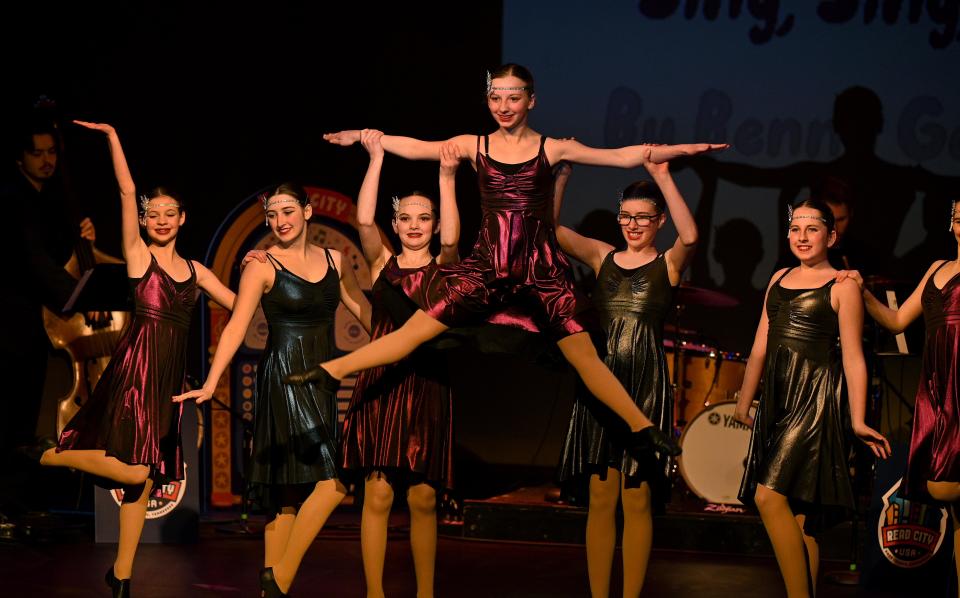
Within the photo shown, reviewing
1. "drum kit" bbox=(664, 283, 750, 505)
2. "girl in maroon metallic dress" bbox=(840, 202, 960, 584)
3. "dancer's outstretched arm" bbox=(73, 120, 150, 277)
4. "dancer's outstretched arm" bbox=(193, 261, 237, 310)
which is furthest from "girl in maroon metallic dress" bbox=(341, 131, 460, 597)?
"drum kit" bbox=(664, 283, 750, 505)

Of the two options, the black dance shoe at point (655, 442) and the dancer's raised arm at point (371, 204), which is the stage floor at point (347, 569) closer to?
the black dance shoe at point (655, 442)

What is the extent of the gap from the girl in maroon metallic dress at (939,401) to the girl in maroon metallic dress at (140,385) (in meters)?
2.61

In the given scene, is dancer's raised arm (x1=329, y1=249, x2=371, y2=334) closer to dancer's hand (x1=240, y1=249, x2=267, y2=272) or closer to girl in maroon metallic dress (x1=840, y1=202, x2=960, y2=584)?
dancer's hand (x1=240, y1=249, x2=267, y2=272)

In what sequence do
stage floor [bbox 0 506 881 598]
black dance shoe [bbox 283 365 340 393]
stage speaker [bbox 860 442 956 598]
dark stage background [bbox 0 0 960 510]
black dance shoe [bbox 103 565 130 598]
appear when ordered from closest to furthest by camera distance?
black dance shoe [bbox 283 365 340 393] < black dance shoe [bbox 103 565 130 598] < stage floor [bbox 0 506 881 598] < stage speaker [bbox 860 442 956 598] < dark stage background [bbox 0 0 960 510]

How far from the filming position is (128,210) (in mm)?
4719

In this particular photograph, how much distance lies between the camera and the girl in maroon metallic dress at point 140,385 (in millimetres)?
4668

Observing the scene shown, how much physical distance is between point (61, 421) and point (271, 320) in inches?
92.1

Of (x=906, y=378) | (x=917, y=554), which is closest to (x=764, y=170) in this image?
(x=906, y=378)

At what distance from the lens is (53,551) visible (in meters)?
6.11

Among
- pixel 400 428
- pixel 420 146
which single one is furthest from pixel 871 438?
pixel 420 146

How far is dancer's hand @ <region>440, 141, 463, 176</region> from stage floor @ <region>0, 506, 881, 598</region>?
6.22ft

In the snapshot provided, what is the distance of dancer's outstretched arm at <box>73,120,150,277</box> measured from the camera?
4.66 meters

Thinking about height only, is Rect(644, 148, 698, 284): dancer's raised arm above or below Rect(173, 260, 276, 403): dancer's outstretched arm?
above

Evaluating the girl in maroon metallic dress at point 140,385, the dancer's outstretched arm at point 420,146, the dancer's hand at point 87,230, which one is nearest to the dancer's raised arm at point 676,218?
the dancer's outstretched arm at point 420,146
